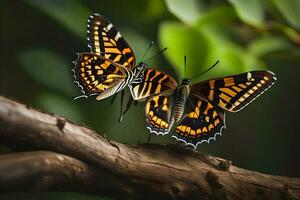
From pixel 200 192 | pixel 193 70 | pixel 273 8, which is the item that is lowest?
pixel 200 192

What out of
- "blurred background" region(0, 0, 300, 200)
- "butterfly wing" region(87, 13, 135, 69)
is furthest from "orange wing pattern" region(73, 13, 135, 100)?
"blurred background" region(0, 0, 300, 200)

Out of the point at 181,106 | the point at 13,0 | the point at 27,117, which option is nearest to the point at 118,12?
the point at 13,0

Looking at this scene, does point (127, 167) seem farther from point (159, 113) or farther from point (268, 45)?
point (268, 45)

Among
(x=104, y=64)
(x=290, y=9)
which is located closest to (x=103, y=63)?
(x=104, y=64)

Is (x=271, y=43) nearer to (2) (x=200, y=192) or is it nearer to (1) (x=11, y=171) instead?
(2) (x=200, y=192)

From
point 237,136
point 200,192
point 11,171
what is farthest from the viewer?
point 237,136

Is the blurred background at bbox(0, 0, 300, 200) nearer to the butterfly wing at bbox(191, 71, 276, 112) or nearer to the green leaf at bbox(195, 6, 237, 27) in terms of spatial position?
the green leaf at bbox(195, 6, 237, 27)

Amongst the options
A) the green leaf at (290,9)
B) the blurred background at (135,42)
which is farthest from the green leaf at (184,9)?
the green leaf at (290,9)
